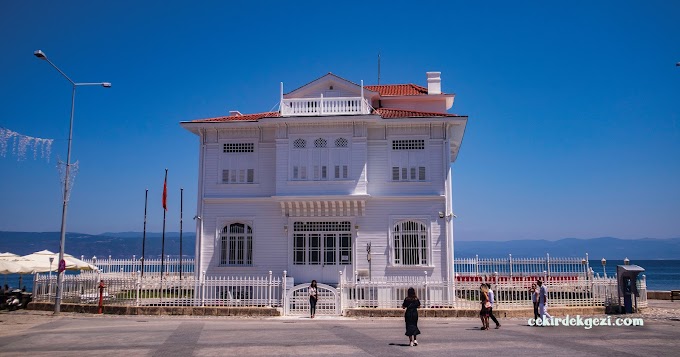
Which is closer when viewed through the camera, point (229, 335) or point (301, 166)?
point (229, 335)

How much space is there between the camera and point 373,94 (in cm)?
2923

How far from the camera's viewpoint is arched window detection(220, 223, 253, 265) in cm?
2652

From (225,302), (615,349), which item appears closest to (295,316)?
(225,302)

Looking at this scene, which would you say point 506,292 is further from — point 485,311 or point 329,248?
point 329,248

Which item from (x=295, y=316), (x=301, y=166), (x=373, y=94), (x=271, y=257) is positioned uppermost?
(x=373, y=94)

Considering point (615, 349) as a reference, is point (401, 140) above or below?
above

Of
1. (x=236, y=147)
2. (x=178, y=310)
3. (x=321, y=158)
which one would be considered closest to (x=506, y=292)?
(x=321, y=158)

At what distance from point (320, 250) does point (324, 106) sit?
6.54 m

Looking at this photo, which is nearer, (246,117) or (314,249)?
(314,249)

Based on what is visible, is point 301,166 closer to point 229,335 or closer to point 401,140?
point 401,140

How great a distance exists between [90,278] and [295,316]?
8937 millimetres

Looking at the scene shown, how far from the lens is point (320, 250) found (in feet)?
85.6

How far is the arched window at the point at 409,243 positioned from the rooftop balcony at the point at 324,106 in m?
5.47

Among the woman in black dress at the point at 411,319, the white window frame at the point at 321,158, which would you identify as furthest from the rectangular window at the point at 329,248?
the woman in black dress at the point at 411,319
